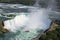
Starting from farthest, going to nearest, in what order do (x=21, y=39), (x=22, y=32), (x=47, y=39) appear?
(x=22, y=32)
(x=21, y=39)
(x=47, y=39)

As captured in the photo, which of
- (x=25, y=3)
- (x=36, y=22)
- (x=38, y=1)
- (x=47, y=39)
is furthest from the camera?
(x=38, y=1)

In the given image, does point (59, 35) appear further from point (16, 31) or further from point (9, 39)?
point (16, 31)

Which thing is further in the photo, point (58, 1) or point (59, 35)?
point (58, 1)

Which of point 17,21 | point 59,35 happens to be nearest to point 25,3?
point 17,21

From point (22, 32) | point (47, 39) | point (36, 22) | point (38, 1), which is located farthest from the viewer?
point (38, 1)

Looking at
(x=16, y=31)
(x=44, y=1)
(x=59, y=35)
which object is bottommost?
(x=44, y=1)

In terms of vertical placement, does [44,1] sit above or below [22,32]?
below

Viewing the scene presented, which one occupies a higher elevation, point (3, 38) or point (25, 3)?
point (3, 38)

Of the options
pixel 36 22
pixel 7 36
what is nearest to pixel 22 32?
pixel 7 36

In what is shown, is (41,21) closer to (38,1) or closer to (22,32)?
(22,32)
